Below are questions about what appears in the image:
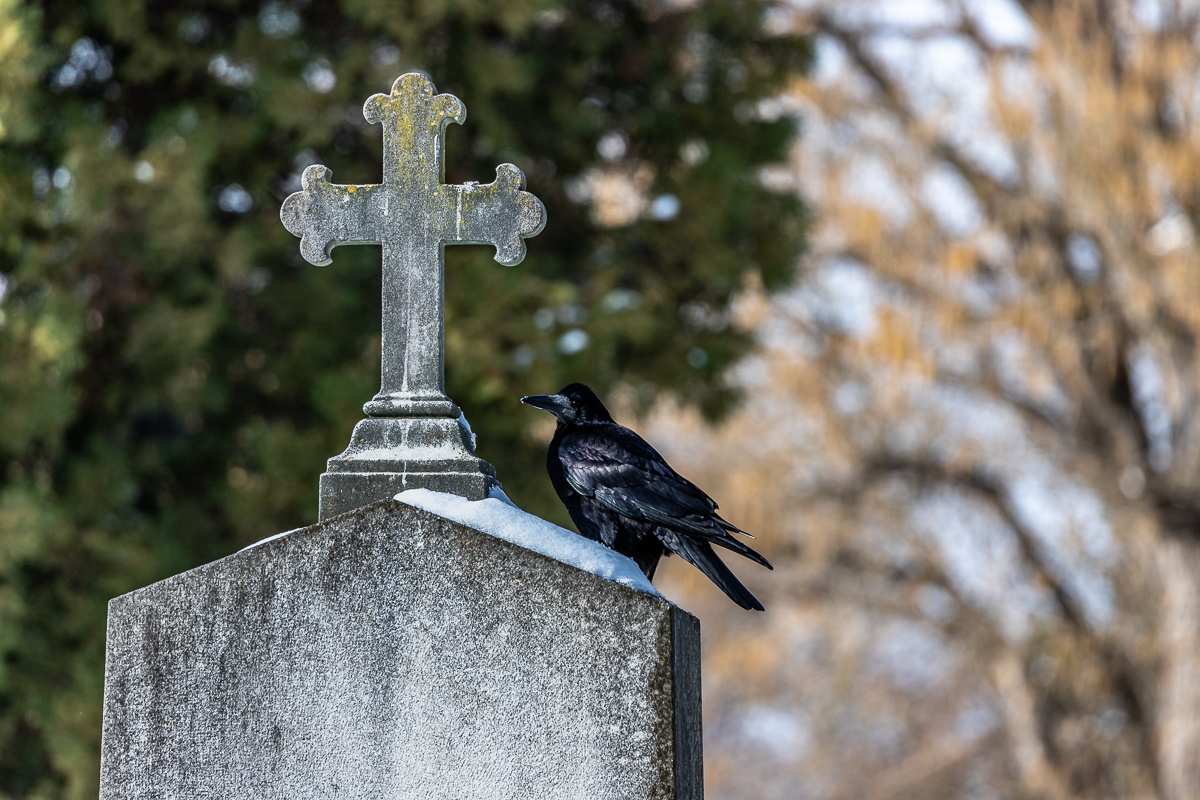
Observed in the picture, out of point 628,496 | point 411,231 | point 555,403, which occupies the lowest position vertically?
point 628,496

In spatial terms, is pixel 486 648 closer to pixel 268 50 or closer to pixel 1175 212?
pixel 268 50

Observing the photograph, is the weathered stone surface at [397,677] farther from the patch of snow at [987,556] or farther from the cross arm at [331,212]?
the patch of snow at [987,556]

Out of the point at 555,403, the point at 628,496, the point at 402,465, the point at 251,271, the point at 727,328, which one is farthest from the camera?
the point at 727,328

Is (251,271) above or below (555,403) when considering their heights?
above

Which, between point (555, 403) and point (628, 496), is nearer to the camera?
point (628, 496)

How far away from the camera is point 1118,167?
35.0 ft

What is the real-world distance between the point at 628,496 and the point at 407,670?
0.70 metres

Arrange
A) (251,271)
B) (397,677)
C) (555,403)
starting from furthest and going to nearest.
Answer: (251,271), (555,403), (397,677)

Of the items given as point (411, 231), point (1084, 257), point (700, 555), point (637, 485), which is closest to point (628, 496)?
point (637, 485)

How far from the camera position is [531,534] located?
9.33ft

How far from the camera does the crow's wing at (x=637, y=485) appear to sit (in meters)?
3.13

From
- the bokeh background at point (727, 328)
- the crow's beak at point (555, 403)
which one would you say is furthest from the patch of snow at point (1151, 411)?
the crow's beak at point (555, 403)

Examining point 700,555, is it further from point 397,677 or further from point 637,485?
point 397,677

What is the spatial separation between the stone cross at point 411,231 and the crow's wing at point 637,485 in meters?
0.27
